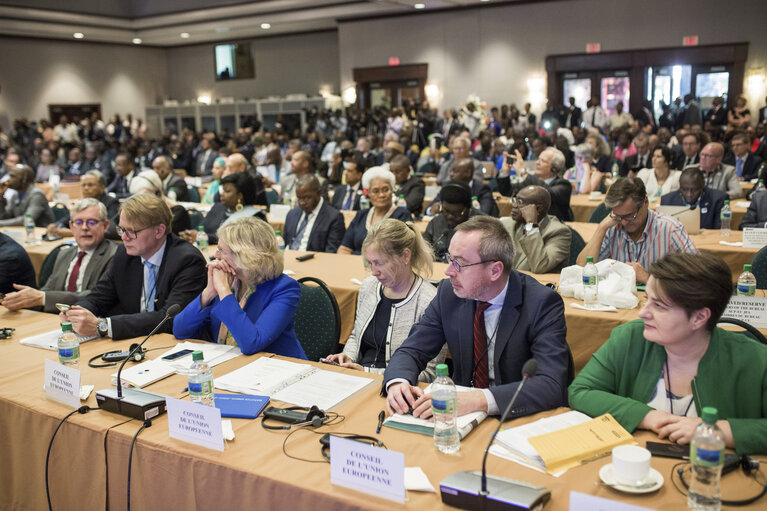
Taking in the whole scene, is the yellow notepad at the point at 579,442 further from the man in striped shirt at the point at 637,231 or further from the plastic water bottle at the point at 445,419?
the man in striped shirt at the point at 637,231

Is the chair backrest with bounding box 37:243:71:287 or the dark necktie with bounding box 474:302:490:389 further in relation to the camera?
the chair backrest with bounding box 37:243:71:287

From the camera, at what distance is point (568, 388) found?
221 centimetres

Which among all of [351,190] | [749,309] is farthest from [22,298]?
[351,190]

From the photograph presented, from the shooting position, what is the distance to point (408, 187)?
7.28 m

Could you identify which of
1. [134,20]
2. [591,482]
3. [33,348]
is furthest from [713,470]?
[134,20]

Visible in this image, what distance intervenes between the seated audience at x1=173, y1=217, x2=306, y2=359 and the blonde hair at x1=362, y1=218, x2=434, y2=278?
1.36 feet

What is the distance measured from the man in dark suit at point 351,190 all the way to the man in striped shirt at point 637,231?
13.0 ft

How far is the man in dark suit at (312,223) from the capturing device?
5.69 meters

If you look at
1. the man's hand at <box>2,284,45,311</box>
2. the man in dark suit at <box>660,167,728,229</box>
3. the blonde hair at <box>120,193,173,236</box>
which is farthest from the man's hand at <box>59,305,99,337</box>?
the man in dark suit at <box>660,167,728,229</box>

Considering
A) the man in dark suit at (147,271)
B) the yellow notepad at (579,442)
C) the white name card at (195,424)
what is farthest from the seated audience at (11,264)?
the yellow notepad at (579,442)

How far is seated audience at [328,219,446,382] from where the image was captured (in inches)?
116

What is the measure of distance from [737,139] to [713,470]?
882cm

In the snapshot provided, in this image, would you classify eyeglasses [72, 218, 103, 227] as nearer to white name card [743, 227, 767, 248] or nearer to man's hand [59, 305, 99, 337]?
man's hand [59, 305, 99, 337]

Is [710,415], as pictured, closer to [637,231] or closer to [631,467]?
[631,467]
